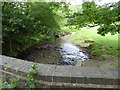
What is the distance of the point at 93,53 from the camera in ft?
17.5

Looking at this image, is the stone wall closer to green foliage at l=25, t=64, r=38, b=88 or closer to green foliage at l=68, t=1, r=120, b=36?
green foliage at l=25, t=64, r=38, b=88

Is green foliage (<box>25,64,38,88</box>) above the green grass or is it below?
below

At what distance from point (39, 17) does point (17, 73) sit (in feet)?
11.2

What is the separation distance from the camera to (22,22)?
3639mm

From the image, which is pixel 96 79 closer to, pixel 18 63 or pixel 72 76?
pixel 72 76

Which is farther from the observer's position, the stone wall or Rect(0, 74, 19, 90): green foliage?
Rect(0, 74, 19, 90): green foliage

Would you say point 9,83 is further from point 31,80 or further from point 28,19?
point 28,19

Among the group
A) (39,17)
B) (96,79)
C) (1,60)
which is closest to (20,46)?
(39,17)

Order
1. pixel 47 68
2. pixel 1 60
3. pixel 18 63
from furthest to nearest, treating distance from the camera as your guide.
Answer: pixel 1 60 → pixel 18 63 → pixel 47 68

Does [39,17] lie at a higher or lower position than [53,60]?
higher

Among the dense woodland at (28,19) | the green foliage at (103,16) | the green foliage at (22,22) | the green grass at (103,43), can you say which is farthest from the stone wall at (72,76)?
the green grass at (103,43)

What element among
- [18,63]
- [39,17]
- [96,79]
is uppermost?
[39,17]

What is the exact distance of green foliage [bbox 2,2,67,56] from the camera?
11.6 feet

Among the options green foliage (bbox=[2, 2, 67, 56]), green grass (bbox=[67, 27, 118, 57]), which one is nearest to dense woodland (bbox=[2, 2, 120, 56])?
green foliage (bbox=[2, 2, 67, 56])
